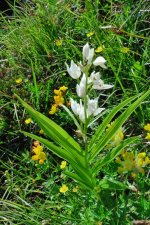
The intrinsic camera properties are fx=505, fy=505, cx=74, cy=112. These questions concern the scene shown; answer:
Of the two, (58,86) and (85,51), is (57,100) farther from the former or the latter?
(85,51)

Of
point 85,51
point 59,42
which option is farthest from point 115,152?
point 59,42

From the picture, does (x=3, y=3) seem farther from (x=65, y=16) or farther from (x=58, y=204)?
(x=58, y=204)

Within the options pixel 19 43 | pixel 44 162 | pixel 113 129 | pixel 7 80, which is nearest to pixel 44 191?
pixel 44 162

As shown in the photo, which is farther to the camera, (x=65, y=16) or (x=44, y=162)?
(x=65, y=16)

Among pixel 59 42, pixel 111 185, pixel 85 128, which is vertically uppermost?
pixel 59 42

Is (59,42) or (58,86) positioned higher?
(59,42)

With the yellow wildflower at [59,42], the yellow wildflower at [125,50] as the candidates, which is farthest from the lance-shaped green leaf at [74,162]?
the yellow wildflower at [59,42]

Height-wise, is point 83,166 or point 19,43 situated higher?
point 19,43

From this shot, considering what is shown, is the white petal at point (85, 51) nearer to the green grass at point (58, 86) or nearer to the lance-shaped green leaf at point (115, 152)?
the lance-shaped green leaf at point (115, 152)

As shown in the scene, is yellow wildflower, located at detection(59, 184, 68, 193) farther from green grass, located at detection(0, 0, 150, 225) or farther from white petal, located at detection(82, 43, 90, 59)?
white petal, located at detection(82, 43, 90, 59)
